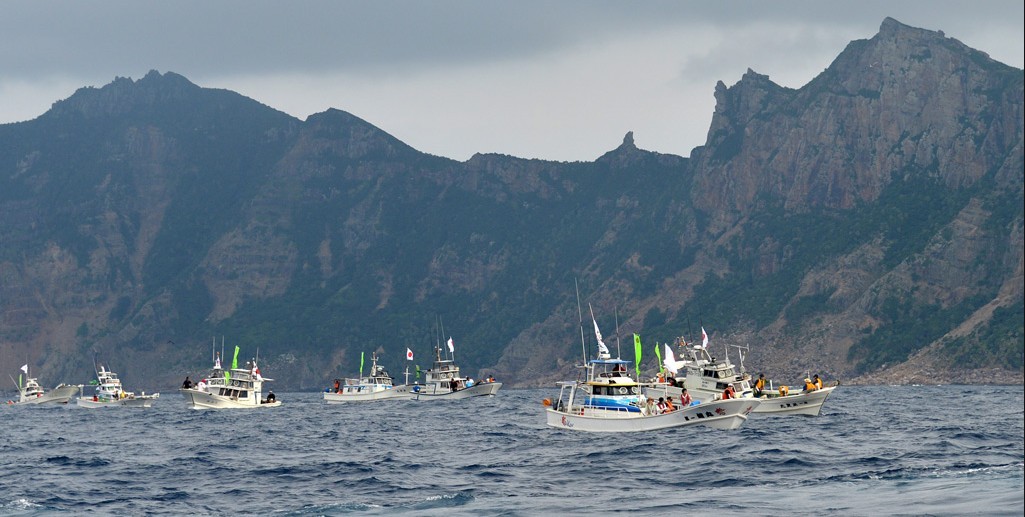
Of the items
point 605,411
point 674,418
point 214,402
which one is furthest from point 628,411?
point 214,402

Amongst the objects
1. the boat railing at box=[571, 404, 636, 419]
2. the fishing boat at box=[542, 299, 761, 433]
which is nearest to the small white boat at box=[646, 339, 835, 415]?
the fishing boat at box=[542, 299, 761, 433]

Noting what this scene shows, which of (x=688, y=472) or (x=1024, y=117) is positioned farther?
(x=688, y=472)

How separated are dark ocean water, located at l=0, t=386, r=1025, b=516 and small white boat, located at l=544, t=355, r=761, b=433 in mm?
1439

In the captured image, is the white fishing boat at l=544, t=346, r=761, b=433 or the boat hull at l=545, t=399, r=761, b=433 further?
the white fishing boat at l=544, t=346, r=761, b=433

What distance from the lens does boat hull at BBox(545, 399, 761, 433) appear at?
89562 mm

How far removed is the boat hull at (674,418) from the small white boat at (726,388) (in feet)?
46.9

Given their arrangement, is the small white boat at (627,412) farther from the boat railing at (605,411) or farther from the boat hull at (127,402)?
the boat hull at (127,402)

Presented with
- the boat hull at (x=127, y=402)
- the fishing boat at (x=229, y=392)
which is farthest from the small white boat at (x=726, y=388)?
the boat hull at (x=127, y=402)

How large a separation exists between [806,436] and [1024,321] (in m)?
63.4

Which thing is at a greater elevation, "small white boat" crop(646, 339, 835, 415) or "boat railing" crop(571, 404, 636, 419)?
"small white boat" crop(646, 339, 835, 415)

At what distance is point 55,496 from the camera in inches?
2457

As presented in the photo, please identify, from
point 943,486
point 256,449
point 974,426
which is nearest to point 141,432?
point 256,449

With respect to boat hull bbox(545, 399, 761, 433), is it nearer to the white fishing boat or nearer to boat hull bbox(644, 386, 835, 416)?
the white fishing boat

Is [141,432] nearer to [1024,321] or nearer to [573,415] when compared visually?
[573,415]
